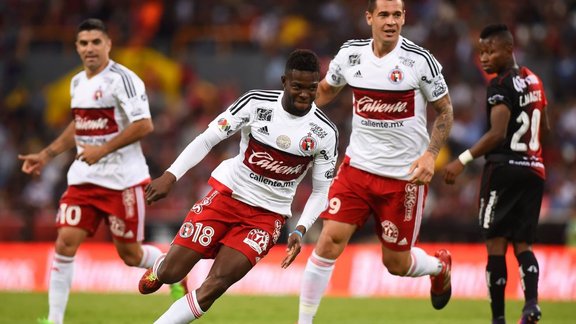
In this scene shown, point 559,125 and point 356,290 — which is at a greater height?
point 559,125

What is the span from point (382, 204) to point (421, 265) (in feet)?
2.70

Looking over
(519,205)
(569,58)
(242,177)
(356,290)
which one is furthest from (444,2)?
(242,177)

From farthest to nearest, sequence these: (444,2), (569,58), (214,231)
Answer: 1. (444,2)
2. (569,58)
3. (214,231)

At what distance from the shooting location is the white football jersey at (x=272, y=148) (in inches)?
348

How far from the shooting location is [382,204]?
9953 millimetres

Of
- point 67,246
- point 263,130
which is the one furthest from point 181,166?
point 67,246

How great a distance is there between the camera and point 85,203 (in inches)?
426

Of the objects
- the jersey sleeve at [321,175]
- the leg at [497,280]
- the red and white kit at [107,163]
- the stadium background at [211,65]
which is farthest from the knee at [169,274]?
the stadium background at [211,65]

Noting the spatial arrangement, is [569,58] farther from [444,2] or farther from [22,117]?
[22,117]

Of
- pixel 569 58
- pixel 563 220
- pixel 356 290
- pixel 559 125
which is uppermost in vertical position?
pixel 569 58

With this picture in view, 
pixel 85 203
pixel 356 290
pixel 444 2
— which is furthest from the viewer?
pixel 444 2

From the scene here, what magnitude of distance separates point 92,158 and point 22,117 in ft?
44.5

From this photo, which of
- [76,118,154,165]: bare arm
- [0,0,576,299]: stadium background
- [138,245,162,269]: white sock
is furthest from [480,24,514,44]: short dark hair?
[0,0,576,299]: stadium background

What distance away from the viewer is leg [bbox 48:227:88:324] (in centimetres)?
1035
